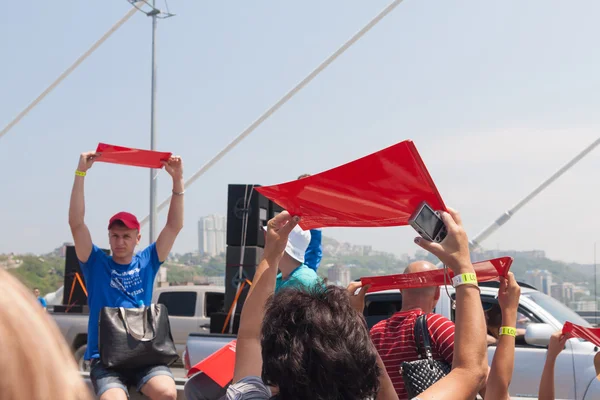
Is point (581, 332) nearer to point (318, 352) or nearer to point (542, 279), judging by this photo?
point (318, 352)

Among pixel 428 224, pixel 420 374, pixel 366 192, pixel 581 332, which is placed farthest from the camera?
pixel 581 332

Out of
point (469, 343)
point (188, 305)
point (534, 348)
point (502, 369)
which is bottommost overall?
point (188, 305)

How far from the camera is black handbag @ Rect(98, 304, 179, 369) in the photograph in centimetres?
458

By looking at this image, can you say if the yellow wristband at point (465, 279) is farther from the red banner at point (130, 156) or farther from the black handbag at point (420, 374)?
the red banner at point (130, 156)

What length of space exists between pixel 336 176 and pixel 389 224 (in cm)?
39

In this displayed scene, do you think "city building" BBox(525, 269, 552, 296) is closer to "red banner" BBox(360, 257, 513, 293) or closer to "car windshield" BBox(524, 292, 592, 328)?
"car windshield" BBox(524, 292, 592, 328)

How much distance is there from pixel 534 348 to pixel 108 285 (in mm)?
4224

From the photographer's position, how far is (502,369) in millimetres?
3129

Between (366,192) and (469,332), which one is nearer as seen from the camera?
(469,332)

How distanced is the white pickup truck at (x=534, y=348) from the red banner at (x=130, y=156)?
2.92 metres

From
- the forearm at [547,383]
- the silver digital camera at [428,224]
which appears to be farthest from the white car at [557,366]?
the silver digital camera at [428,224]

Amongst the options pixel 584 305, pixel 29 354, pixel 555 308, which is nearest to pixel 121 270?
pixel 29 354

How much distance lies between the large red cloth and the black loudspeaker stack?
7.68 m

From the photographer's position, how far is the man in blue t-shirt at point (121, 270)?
4609 millimetres
